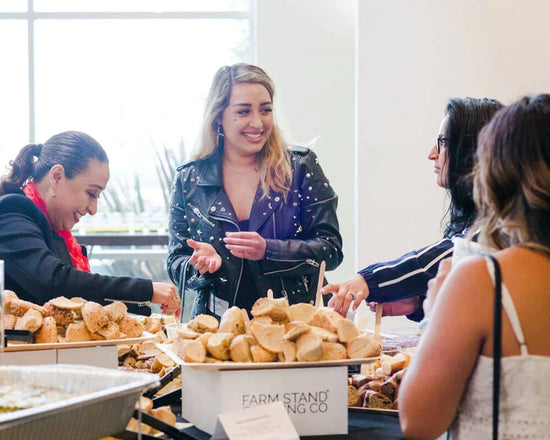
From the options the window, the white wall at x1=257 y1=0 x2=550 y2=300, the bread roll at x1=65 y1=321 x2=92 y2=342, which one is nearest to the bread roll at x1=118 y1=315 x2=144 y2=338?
the bread roll at x1=65 y1=321 x2=92 y2=342

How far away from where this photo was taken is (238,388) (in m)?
1.60

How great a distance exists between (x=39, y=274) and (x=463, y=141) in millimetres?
1268

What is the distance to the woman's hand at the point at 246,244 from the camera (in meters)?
2.70

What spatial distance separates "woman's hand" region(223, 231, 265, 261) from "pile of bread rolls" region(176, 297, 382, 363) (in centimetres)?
94

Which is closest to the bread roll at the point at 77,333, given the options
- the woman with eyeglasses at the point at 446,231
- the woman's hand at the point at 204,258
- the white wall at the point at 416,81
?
the woman with eyeglasses at the point at 446,231

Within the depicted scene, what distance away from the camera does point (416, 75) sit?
16.1 feet

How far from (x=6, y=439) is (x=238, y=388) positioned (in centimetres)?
59

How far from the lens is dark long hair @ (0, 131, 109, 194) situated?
109 inches

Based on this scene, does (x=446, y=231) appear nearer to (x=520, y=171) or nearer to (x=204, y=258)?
(x=204, y=258)

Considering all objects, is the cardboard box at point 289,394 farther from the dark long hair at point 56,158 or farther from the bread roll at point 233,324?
the dark long hair at point 56,158

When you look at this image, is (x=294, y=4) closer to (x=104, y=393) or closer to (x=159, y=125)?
(x=159, y=125)

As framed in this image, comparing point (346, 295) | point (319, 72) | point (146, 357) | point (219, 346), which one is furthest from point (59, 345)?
point (319, 72)

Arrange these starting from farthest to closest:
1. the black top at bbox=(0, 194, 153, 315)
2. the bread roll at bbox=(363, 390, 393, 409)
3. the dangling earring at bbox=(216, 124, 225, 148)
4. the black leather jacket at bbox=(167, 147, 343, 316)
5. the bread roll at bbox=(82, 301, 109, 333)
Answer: the dangling earring at bbox=(216, 124, 225, 148), the black leather jacket at bbox=(167, 147, 343, 316), the black top at bbox=(0, 194, 153, 315), the bread roll at bbox=(82, 301, 109, 333), the bread roll at bbox=(363, 390, 393, 409)

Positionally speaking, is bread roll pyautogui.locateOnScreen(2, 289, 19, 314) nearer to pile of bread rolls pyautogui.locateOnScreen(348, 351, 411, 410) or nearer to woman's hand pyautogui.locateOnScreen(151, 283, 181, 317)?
woman's hand pyautogui.locateOnScreen(151, 283, 181, 317)
